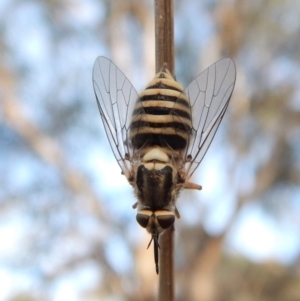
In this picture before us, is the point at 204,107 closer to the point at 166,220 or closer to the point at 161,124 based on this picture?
the point at 161,124

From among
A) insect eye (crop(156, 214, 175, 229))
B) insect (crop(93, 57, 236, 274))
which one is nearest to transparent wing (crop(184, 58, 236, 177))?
insect (crop(93, 57, 236, 274))

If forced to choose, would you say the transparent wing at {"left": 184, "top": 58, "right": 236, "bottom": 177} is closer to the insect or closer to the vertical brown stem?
the insect

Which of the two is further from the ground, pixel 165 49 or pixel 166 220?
pixel 165 49

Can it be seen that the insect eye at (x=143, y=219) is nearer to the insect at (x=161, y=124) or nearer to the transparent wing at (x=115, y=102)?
the insect at (x=161, y=124)

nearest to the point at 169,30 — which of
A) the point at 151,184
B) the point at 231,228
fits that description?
the point at 151,184

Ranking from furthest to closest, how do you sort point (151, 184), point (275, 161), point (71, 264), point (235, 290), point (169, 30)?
point (235, 290)
point (275, 161)
point (71, 264)
point (151, 184)
point (169, 30)

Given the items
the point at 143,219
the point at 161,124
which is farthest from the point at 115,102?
the point at 143,219

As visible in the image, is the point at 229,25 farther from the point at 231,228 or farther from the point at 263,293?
the point at 263,293
